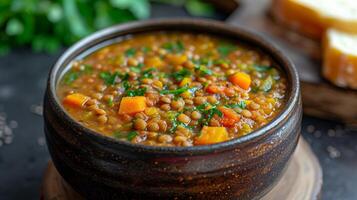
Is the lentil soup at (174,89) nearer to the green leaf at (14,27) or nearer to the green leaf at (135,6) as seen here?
the green leaf at (135,6)

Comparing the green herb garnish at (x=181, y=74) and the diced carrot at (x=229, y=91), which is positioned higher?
the diced carrot at (x=229, y=91)

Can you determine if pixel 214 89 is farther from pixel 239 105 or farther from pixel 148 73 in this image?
pixel 148 73

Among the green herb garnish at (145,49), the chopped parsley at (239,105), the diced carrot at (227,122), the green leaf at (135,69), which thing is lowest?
the green herb garnish at (145,49)

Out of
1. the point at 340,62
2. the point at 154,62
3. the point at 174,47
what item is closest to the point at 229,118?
the point at 154,62

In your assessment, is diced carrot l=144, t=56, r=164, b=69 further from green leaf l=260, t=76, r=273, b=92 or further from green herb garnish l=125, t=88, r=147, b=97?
green leaf l=260, t=76, r=273, b=92

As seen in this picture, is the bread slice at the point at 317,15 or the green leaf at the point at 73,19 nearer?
the bread slice at the point at 317,15

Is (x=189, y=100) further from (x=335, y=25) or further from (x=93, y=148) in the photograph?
(x=335, y=25)

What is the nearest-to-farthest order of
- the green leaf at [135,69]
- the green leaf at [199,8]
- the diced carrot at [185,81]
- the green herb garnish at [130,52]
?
1. the diced carrot at [185,81]
2. the green leaf at [135,69]
3. the green herb garnish at [130,52]
4. the green leaf at [199,8]

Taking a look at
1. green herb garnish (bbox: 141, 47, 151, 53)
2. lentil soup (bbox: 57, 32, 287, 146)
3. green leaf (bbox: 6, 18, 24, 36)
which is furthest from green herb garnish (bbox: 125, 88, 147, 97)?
green leaf (bbox: 6, 18, 24, 36)

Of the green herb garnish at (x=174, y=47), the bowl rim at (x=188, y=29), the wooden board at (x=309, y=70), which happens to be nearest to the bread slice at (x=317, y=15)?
the wooden board at (x=309, y=70)
